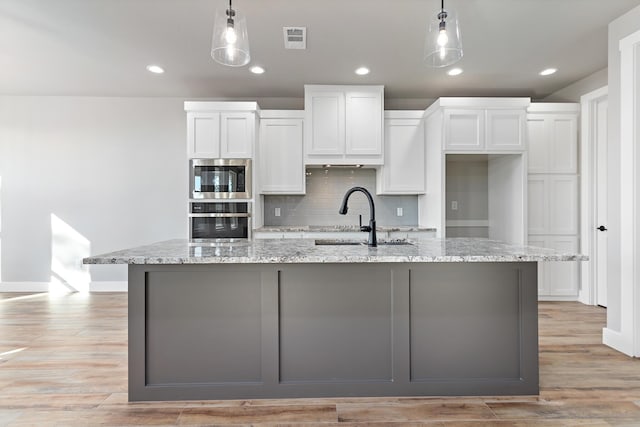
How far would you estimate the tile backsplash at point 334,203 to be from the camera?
484 cm

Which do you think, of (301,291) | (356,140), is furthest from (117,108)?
(301,291)

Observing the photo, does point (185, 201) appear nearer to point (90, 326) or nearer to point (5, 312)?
point (90, 326)

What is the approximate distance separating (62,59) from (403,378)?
4.30 m

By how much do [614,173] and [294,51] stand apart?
2952mm

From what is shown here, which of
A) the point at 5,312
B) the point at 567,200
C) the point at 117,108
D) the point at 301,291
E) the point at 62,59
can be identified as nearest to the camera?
the point at 301,291

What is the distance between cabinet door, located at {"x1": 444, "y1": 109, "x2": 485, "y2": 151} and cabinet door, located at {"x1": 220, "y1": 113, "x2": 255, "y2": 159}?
7.39 feet

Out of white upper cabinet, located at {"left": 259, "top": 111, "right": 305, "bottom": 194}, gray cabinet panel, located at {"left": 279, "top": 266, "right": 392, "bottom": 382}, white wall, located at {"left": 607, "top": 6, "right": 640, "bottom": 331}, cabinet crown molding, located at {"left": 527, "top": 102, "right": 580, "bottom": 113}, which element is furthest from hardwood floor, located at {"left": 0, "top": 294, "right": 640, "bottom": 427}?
cabinet crown molding, located at {"left": 527, "top": 102, "right": 580, "bottom": 113}

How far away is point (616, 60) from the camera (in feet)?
9.32

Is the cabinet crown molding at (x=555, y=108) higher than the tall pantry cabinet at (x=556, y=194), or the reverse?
the cabinet crown molding at (x=555, y=108)

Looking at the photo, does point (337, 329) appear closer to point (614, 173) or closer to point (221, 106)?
point (614, 173)

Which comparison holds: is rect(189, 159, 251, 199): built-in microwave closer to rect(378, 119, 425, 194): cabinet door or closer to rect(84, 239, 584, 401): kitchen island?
rect(378, 119, 425, 194): cabinet door

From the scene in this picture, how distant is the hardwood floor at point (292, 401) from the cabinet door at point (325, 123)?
2821 mm

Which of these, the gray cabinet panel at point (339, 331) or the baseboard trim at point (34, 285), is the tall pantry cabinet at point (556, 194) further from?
the baseboard trim at point (34, 285)

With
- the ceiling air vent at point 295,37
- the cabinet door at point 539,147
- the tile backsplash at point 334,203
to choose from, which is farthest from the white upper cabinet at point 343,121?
the cabinet door at point 539,147
